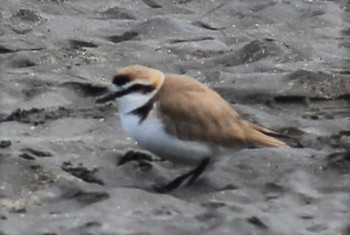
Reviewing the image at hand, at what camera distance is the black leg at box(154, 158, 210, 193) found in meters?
7.11

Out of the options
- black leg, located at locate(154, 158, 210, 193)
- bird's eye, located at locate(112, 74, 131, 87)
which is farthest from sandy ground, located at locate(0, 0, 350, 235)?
bird's eye, located at locate(112, 74, 131, 87)

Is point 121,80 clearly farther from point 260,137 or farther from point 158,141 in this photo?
point 260,137

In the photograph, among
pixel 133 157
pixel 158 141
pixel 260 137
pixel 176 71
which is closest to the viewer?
pixel 158 141

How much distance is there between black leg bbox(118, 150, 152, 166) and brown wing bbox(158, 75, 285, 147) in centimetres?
61

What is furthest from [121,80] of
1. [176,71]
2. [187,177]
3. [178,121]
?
[176,71]

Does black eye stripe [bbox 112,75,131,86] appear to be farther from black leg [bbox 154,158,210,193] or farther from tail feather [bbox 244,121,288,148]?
tail feather [bbox 244,121,288,148]

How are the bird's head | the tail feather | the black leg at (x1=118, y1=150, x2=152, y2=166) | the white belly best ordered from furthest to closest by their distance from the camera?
1. the black leg at (x1=118, y1=150, x2=152, y2=166)
2. the tail feather
3. the bird's head
4. the white belly

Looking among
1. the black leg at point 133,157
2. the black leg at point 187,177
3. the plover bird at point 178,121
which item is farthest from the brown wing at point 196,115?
the black leg at point 133,157

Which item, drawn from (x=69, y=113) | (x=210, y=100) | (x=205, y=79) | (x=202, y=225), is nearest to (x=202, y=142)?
(x=210, y=100)

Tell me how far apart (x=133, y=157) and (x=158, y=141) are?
717 millimetres

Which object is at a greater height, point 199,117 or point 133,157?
point 199,117

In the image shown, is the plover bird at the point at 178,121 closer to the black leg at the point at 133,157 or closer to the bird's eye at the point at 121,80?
the bird's eye at the point at 121,80

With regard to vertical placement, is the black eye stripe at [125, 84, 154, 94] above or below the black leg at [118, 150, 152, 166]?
above

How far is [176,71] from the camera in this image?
9.75 meters
